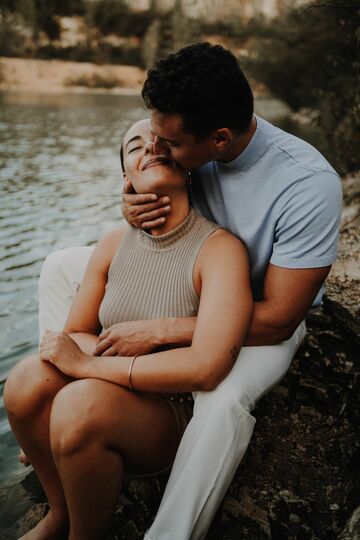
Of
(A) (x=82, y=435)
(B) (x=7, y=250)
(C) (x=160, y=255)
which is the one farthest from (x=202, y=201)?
(B) (x=7, y=250)

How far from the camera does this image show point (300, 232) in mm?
2381

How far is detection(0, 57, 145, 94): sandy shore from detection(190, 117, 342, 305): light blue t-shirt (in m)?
37.7

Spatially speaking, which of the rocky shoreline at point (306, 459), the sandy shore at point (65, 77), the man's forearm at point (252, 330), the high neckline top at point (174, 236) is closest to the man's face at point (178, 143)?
the high neckline top at point (174, 236)

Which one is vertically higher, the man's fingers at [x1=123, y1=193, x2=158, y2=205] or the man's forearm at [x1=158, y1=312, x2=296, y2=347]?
the man's fingers at [x1=123, y1=193, x2=158, y2=205]

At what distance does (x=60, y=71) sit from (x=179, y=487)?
161 ft

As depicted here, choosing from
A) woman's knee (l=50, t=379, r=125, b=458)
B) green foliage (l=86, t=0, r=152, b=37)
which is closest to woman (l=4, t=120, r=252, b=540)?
woman's knee (l=50, t=379, r=125, b=458)

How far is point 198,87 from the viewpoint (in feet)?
7.48

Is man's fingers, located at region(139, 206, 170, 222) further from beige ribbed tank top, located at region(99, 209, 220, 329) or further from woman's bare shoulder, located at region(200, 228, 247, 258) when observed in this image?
woman's bare shoulder, located at region(200, 228, 247, 258)

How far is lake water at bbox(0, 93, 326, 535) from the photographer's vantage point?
4137 millimetres

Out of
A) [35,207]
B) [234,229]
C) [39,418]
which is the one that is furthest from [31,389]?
[35,207]

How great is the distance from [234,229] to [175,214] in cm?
32

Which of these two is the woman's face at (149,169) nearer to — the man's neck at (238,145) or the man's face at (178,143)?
the man's face at (178,143)

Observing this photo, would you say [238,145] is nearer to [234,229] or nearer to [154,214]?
[234,229]

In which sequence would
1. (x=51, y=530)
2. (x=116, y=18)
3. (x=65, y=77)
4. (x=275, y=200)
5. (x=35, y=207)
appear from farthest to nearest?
(x=116, y=18) → (x=65, y=77) → (x=35, y=207) → (x=275, y=200) → (x=51, y=530)
